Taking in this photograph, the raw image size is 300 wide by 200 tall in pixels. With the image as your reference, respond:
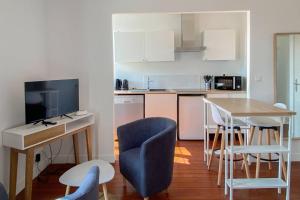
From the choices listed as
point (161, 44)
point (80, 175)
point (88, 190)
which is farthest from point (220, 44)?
point (88, 190)

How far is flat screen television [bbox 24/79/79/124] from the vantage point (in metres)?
3.17

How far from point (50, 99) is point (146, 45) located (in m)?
2.90

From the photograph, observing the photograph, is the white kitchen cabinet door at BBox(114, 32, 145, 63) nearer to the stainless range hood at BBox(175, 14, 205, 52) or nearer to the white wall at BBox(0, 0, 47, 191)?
the stainless range hood at BBox(175, 14, 205, 52)

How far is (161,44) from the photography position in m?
5.94

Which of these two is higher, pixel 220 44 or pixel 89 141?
pixel 220 44

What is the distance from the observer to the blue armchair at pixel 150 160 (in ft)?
9.55

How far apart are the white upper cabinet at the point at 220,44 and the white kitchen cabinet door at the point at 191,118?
3.19 feet

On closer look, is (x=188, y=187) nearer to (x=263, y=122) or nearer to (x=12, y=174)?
(x=263, y=122)

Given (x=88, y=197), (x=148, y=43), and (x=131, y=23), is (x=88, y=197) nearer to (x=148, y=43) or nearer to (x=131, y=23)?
(x=148, y=43)

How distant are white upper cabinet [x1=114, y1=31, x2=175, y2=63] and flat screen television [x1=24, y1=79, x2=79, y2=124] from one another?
215 cm

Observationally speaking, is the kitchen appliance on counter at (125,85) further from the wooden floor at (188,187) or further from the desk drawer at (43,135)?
the desk drawer at (43,135)

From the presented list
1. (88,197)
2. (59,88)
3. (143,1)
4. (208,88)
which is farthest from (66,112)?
(208,88)

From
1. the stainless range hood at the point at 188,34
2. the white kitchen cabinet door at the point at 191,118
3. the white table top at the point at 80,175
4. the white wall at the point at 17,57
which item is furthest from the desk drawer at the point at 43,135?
the stainless range hood at the point at 188,34

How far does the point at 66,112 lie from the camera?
3.79m
